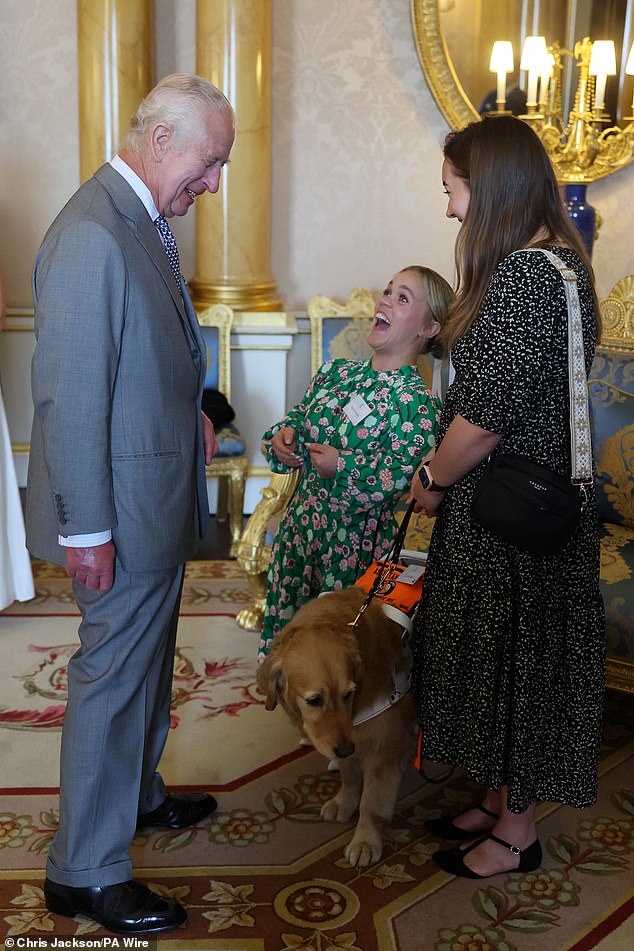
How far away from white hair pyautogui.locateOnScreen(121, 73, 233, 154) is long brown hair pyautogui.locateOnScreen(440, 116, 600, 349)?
557mm

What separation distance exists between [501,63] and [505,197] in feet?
12.0

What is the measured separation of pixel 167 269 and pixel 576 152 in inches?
149

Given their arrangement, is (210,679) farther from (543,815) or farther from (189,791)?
(543,815)

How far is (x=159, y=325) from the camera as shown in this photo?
1964mm

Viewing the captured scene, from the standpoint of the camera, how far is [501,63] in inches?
209

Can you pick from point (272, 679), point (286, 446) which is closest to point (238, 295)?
point (286, 446)

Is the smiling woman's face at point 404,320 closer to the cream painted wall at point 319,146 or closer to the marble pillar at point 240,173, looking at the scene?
the marble pillar at point 240,173

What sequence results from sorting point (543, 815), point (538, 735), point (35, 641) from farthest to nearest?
point (35, 641), point (543, 815), point (538, 735)

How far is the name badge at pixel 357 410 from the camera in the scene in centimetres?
279

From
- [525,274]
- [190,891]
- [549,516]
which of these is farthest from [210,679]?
[525,274]

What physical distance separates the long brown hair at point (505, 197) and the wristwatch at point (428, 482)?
43cm

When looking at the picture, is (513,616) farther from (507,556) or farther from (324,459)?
(324,459)

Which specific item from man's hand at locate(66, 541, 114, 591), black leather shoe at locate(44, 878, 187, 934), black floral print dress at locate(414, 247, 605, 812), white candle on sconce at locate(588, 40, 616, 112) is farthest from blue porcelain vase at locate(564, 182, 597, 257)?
black leather shoe at locate(44, 878, 187, 934)

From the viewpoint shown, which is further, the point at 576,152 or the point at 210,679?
the point at 576,152
